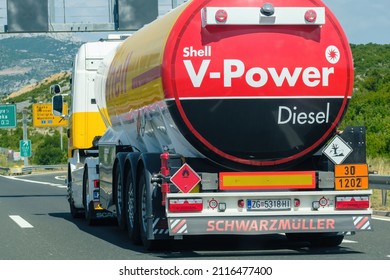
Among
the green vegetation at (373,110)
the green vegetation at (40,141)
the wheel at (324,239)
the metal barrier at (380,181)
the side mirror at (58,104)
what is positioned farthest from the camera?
the green vegetation at (40,141)

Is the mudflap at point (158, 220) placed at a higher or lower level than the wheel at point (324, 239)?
higher

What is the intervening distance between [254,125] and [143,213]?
78.5 inches

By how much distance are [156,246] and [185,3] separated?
2996 mm

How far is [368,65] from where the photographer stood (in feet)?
305

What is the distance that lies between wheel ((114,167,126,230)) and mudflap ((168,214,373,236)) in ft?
8.55

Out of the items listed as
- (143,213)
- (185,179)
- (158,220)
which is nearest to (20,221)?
(143,213)

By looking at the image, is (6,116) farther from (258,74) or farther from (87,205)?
(258,74)

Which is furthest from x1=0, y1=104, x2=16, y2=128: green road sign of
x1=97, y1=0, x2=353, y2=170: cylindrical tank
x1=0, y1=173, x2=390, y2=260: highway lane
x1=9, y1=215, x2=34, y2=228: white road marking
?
x1=97, y1=0, x2=353, y2=170: cylindrical tank

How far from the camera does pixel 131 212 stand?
48.1 ft

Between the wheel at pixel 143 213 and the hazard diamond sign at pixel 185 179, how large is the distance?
2.67ft

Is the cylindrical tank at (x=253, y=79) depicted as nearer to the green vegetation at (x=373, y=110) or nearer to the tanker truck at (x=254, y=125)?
the tanker truck at (x=254, y=125)

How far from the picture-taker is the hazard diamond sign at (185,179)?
12648mm

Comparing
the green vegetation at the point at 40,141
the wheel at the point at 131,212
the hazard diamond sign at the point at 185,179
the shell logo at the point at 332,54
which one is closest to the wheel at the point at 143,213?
the wheel at the point at 131,212

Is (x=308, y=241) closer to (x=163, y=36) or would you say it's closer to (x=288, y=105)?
(x=288, y=105)
